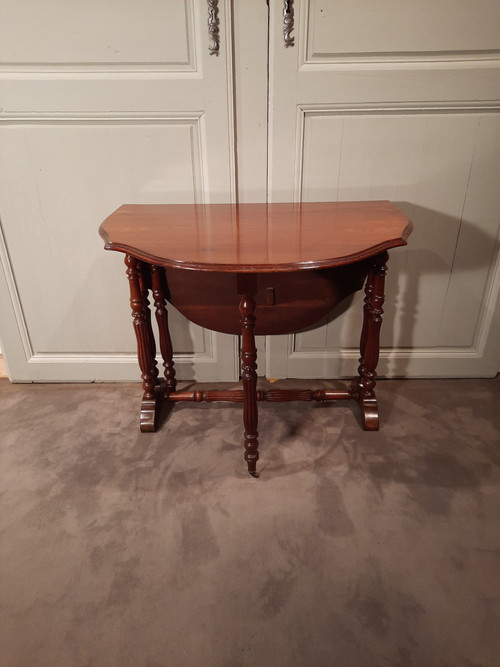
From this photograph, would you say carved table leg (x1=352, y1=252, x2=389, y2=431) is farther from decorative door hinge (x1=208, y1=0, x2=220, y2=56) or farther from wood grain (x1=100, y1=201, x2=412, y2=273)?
decorative door hinge (x1=208, y1=0, x2=220, y2=56)

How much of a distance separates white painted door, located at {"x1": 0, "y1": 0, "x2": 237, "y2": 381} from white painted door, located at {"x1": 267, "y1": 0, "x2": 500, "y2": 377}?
26cm

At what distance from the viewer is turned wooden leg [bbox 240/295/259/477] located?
1320 millimetres

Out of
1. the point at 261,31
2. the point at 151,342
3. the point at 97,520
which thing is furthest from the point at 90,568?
the point at 261,31

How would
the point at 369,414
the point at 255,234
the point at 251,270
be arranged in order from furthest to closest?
the point at 369,414, the point at 255,234, the point at 251,270

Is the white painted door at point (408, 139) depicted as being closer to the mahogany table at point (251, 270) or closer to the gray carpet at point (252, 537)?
the mahogany table at point (251, 270)

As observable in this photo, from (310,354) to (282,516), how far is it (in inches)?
31.2

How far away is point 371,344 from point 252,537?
2.56 feet

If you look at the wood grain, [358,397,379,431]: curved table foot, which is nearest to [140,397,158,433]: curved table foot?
the wood grain

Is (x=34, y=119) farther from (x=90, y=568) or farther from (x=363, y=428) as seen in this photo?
(x=363, y=428)

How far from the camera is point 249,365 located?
140cm

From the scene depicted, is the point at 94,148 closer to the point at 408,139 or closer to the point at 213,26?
the point at 213,26

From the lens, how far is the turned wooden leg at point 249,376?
1320mm

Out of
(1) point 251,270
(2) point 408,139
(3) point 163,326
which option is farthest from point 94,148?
(2) point 408,139

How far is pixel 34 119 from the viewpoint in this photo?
1.62m
